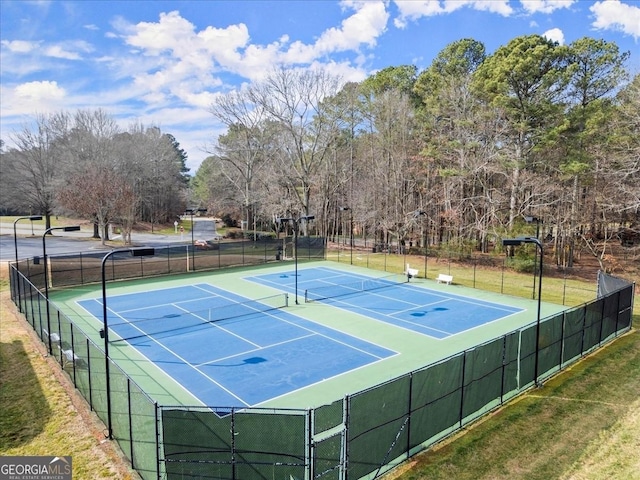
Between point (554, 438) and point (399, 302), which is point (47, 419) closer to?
point (554, 438)

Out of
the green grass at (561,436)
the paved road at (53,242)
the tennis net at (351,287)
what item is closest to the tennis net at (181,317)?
the tennis net at (351,287)

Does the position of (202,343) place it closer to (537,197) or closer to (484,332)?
(484,332)

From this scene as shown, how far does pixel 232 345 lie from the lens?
16.5m

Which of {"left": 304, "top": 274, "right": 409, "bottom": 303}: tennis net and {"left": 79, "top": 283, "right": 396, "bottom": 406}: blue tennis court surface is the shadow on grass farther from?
{"left": 304, "top": 274, "right": 409, "bottom": 303}: tennis net

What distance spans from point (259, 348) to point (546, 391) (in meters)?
9.33

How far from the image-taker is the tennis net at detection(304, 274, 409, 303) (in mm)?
24203

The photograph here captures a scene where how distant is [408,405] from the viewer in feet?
29.8

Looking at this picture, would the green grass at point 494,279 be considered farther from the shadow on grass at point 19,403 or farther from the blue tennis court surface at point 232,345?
the shadow on grass at point 19,403

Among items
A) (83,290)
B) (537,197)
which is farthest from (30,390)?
(537,197)

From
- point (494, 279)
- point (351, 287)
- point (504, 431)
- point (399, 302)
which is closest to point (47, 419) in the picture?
point (504, 431)

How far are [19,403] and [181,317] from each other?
867 cm

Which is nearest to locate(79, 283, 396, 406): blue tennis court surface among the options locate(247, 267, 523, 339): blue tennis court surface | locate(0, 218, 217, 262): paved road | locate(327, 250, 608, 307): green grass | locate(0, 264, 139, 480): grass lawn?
locate(0, 264, 139, 480): grass lawn

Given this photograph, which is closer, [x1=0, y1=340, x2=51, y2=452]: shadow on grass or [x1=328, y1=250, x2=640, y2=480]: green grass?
[x1=328, y1=250, x2=640, y2=480]: green grass

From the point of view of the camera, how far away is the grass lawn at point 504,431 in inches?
351
